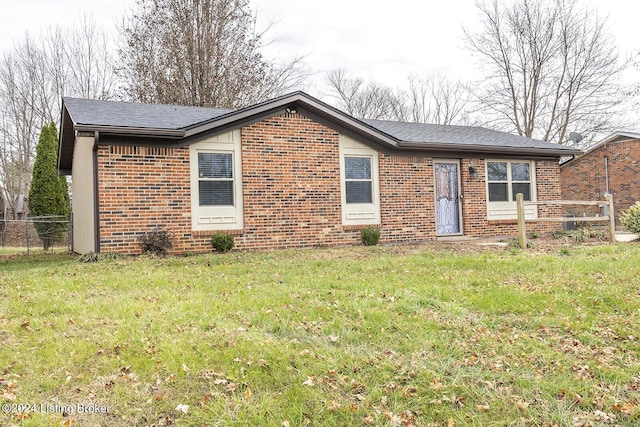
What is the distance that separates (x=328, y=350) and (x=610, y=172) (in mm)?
21491

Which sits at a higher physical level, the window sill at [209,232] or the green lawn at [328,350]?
the window sill at [209,232]

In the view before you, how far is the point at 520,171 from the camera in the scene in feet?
46.1

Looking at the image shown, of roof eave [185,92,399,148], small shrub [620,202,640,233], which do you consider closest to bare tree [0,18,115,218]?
roof eave [185,92,399,148]

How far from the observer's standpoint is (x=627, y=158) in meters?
19.9

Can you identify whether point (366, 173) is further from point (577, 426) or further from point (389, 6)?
point (577, 426)

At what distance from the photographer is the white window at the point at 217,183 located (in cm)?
1015

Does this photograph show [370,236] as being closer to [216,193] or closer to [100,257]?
[216,193]

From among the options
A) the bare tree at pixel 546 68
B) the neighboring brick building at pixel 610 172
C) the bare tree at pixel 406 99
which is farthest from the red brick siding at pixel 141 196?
the bare tree at pixel 406 99

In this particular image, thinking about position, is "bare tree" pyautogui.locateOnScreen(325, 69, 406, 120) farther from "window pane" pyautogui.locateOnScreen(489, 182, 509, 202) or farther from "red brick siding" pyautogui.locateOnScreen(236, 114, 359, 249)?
"red brick siding" pyautogui.locateOnScreen(236, 114, 359, 249)

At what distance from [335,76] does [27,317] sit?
2973 centimetres

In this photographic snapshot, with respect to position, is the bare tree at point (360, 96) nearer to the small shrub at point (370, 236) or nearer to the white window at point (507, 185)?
the white window at point (507, 185)

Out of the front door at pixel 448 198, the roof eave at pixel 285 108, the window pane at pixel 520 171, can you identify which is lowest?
the front door at pixel 448 198

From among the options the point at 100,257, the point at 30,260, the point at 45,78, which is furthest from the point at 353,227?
the point at 45,78

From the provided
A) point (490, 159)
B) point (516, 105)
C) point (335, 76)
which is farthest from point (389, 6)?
point (335, 76)
